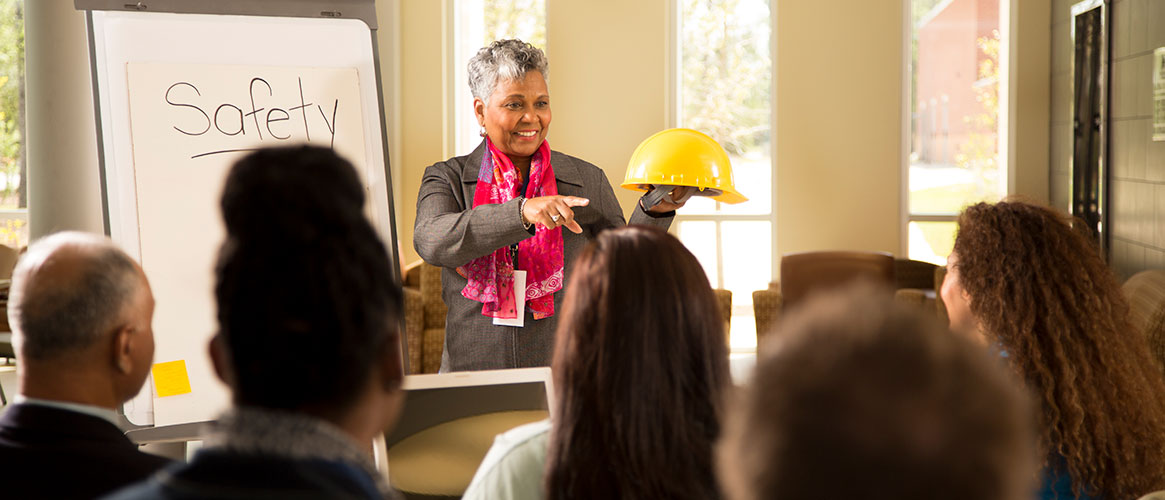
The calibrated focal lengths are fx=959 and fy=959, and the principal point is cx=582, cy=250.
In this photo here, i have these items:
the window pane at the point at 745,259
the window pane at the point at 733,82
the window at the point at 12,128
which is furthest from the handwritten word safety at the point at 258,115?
the window at the point at 12,128

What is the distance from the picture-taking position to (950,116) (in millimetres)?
6695

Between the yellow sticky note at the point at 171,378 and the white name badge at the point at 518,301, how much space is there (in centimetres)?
67

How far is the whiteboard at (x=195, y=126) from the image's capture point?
2.06 metres

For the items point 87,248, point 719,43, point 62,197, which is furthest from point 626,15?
point 87,248

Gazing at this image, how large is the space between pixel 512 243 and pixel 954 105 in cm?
546

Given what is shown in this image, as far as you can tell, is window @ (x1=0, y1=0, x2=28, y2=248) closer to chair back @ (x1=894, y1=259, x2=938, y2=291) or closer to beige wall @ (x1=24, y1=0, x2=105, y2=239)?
beige wall @ (x1=24, y1=0, x2=105, y2=239)

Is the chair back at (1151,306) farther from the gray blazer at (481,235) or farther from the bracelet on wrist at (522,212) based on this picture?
the bracelet on wrist at (522,212)

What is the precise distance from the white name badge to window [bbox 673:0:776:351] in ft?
15.4

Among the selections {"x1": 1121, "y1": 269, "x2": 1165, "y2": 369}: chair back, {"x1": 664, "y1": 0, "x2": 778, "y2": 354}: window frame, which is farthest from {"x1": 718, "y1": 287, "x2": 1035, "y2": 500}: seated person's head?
{"x1": 664, "y1": 0, "x2": 778, "y2": 354}: window frame

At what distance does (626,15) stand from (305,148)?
619 cm

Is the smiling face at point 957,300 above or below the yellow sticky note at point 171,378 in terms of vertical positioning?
above

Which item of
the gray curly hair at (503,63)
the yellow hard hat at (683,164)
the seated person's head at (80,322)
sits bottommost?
the seated person's head at (80,322)

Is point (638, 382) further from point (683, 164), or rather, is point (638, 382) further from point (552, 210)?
point (683, 164)

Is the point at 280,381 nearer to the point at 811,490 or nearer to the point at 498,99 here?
the point at 811,490
